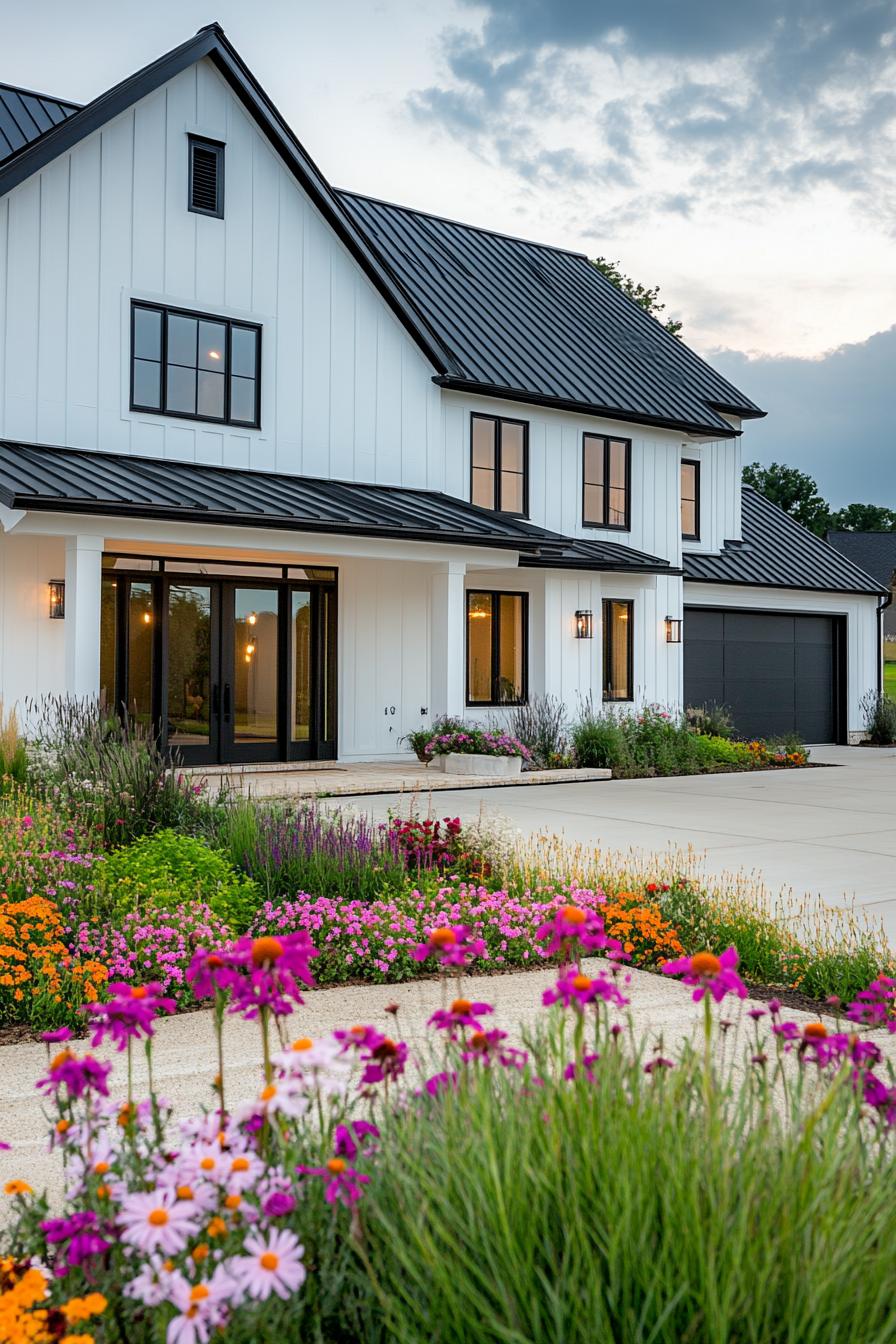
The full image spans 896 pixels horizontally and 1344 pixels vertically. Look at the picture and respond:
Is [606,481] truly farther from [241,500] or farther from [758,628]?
[241,500]

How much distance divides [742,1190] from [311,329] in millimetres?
16239

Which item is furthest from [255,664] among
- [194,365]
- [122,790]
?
[122,790]

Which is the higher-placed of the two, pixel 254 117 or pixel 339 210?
pixel 254 117

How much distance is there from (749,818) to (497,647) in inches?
294

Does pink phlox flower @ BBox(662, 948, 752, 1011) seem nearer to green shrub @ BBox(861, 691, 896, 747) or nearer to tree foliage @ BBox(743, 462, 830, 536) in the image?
green shrub @ BBox(861, 691, 896, 747)

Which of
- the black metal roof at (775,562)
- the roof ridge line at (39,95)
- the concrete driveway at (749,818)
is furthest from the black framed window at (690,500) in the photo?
the roof ridge line at (39,95)

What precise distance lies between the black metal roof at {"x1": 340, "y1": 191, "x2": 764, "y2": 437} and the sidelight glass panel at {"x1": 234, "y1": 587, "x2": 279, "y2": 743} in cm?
464

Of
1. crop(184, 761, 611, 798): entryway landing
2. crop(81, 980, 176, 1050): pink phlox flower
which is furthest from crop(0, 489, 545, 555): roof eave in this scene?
crop(81, 980, 176, 1050): pink phlox flower

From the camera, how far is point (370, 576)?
1747cm

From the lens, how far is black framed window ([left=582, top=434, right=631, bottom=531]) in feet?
66.5

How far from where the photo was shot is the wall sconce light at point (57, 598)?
14.2m

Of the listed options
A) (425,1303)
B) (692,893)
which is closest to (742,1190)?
(425,1303)

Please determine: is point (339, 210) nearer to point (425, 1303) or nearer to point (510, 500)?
point (510, 500)

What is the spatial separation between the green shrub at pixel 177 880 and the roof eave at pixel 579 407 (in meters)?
12.2
